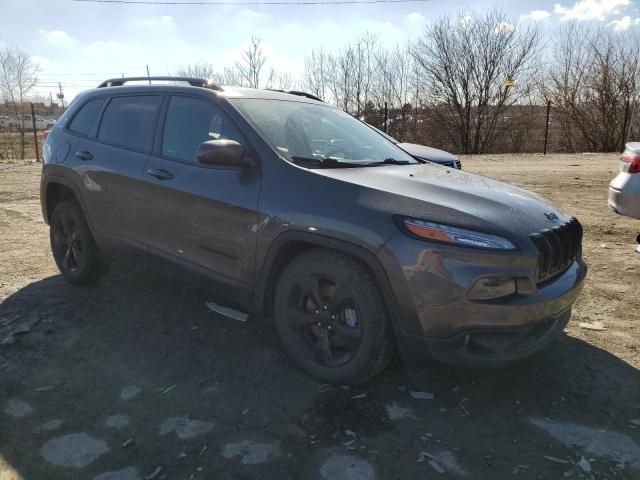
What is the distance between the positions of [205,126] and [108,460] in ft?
6.93

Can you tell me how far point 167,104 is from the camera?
3.75 m

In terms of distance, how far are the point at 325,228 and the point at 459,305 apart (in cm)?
80

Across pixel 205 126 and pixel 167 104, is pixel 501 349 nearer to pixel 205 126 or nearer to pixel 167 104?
pixel 205 126

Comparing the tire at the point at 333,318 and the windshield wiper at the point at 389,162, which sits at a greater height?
the windshield wiper at the point at 389,162

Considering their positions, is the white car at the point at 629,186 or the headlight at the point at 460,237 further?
the white car at the point at 629,186

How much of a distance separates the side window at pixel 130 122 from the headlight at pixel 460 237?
2250 mm

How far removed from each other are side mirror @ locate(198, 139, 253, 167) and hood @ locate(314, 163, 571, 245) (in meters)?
0.50

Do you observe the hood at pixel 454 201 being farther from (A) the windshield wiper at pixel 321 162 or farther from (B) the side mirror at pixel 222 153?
(B) the side mirror at pixel 222 153

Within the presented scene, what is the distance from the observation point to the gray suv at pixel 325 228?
2.52 meters

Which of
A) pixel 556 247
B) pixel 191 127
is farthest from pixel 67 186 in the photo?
pixel 556 247

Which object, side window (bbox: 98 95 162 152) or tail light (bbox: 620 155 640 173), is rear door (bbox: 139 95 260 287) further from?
tail light (bbox: 620 155 640 173)

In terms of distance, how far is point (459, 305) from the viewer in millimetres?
2469

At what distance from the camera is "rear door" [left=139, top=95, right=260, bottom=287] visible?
10.2 ft

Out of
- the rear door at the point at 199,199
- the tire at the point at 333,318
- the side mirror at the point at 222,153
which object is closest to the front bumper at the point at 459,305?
the tire at the point at 333,318
